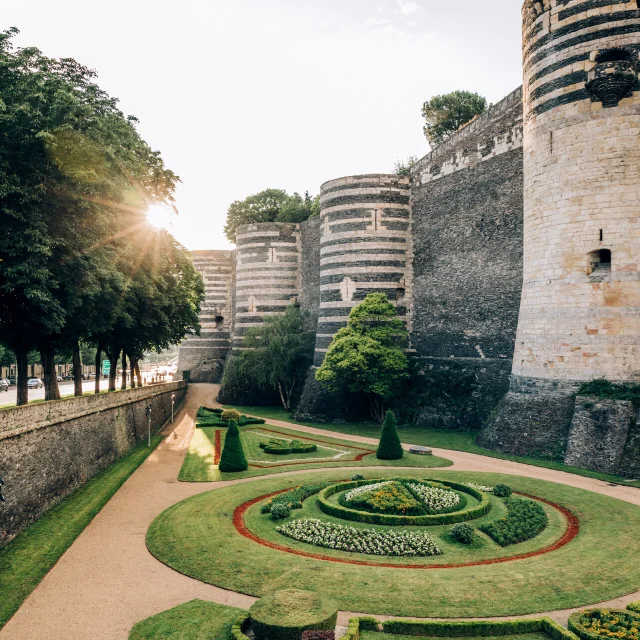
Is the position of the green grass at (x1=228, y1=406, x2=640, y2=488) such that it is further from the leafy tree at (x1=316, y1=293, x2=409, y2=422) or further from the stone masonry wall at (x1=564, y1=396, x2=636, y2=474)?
the leafy tree at (x1=316, y1=293, x2=409, y2=422)

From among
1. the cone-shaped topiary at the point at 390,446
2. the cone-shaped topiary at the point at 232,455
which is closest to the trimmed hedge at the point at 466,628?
the cone-shaped topiary at the point at 232,455

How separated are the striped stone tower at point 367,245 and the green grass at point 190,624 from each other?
34534mm

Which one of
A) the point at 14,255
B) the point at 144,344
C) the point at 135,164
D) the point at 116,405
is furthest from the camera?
the point at 144,344

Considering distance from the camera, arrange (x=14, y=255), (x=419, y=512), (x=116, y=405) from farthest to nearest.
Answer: (x=116, y=405) < (x=14, y=255) < (x=419, y=512)

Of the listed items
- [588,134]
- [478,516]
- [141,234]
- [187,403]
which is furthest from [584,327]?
[187,403]

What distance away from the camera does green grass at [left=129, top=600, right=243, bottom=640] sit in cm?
1237

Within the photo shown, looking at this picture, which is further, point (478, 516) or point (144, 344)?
point (144, 344)

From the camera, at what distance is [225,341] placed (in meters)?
78.0

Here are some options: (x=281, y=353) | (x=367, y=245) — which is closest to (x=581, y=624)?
(x=367, y=245)

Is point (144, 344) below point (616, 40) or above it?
below

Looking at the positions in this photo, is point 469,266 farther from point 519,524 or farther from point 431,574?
point 431,574

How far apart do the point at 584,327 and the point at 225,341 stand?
56.0 meters

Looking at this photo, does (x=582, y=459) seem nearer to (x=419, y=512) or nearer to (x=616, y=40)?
(x=419, y=512)

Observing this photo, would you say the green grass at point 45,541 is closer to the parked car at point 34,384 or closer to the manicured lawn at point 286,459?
the manicured lawn at point 286,459
